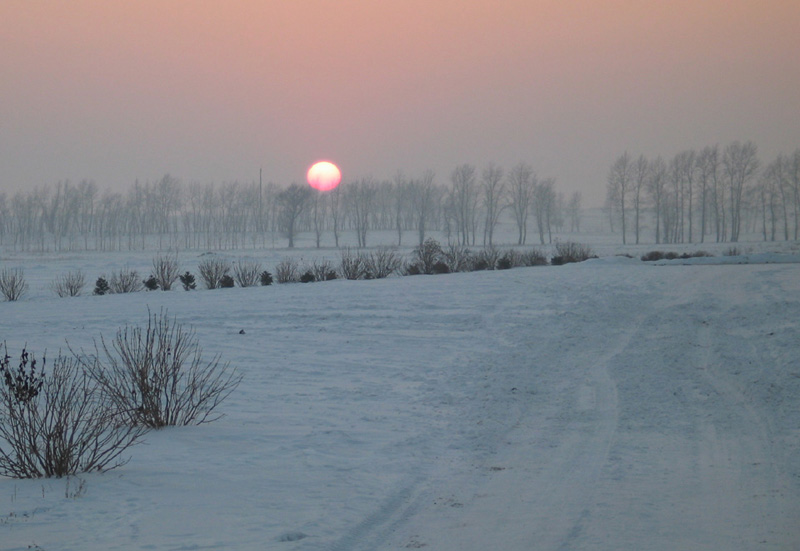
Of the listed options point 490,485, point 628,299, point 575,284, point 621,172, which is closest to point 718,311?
point 628,299

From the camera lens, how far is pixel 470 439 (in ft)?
22.3

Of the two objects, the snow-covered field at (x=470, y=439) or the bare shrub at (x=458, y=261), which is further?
the bare shrub at (x=458, y=261)

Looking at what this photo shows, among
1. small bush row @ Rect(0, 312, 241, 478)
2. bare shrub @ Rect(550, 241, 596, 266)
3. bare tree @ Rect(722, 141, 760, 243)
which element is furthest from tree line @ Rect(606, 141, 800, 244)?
small bush row @ Rect(0, 312, 241, 478)

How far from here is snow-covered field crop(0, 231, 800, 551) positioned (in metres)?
4.36

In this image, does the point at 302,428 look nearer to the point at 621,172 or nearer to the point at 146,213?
the point at 621,172

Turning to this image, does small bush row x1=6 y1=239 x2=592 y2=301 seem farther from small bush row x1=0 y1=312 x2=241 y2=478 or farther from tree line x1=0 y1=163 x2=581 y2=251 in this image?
tree line x1=0 y1=163 x2=581 y2=251

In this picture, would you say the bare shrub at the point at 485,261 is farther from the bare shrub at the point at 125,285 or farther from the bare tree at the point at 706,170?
the bare tree at the point at 706,170

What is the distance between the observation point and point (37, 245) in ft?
316

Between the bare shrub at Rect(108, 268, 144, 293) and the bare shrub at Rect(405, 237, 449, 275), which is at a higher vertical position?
the bare shrub at Rect(405, 237, 449, 275)

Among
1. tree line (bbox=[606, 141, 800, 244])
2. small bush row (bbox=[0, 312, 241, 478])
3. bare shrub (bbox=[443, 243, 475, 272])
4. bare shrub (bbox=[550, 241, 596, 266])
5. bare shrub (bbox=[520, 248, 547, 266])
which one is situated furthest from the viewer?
tree line (bbox=[606, 141, 800, 244])

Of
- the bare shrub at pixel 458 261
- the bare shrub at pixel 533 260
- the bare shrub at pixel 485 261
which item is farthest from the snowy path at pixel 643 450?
the bare shrub at pixel 533 260

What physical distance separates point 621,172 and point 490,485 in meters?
79.4

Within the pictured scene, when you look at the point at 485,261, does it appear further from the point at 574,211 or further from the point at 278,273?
the point at 574,211

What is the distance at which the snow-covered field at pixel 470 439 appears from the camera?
14.3 ft
